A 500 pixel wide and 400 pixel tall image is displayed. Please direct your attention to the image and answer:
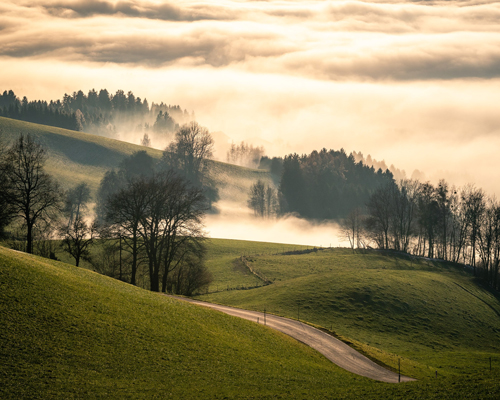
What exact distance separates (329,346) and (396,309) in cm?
2616

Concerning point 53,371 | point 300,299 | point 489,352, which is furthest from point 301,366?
point 489,352

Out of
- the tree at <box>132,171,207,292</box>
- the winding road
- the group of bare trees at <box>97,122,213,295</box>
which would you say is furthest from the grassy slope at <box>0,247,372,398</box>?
the tree at <box>132,171,207,292</box>

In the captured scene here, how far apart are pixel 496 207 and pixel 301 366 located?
278ft

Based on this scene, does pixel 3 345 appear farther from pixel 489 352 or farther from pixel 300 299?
pixel 489 352

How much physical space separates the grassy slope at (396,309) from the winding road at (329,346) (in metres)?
2.29

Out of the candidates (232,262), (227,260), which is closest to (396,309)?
(232,262)

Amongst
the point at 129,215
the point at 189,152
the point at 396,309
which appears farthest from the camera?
the point at 189,152

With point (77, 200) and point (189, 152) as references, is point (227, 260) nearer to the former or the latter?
point (77, 200)

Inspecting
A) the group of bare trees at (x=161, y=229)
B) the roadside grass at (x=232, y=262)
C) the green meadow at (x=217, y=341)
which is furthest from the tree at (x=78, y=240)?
the roadside grass at (x=232, y=262)

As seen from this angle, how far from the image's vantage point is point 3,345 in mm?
24156

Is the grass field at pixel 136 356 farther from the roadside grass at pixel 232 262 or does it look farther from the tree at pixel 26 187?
the roadside grass at pixel 232 262

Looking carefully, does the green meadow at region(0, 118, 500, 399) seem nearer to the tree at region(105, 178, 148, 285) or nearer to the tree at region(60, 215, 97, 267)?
the tree at region(105, 178, 148, 285)

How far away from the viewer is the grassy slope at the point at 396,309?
50000mm

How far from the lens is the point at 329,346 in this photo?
142 ft
